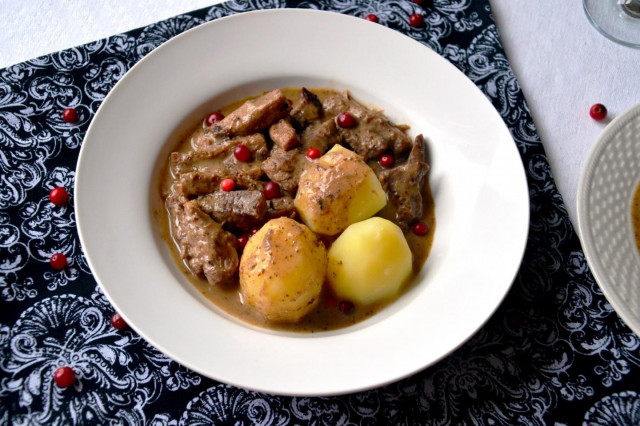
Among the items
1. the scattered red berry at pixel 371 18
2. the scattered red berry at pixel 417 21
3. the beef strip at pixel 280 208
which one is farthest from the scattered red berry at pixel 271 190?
the scattered red berry at pixel 417 21

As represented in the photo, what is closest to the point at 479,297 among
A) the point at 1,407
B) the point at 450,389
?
the point at 450,389

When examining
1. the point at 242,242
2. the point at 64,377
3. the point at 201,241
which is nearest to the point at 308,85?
the point at 242,242

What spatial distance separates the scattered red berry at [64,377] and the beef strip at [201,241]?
0.89m

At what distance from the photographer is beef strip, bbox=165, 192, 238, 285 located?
359cm

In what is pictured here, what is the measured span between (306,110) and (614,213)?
2066 millimetres

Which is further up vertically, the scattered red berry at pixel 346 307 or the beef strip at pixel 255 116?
the beef strip at pixel 255 116

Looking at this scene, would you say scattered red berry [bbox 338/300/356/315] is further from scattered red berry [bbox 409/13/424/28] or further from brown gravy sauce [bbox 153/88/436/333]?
scattered red berry [bbox 409/13/424/28]

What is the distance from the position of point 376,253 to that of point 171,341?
1193 mm

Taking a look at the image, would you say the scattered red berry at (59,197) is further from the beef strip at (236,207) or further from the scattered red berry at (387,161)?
the scattered red berry at (387,161)

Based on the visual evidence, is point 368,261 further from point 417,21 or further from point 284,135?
point 417,21

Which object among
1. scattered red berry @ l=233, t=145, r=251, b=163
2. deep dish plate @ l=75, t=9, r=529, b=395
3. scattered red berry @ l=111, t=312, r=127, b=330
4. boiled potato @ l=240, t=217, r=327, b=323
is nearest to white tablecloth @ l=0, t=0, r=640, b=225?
deep dish plate @ l=75, t=9, r=529, b=395

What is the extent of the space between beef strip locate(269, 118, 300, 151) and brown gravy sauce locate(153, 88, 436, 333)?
25.3 inches

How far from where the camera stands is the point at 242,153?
405 cm

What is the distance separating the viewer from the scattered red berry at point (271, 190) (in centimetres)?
391
